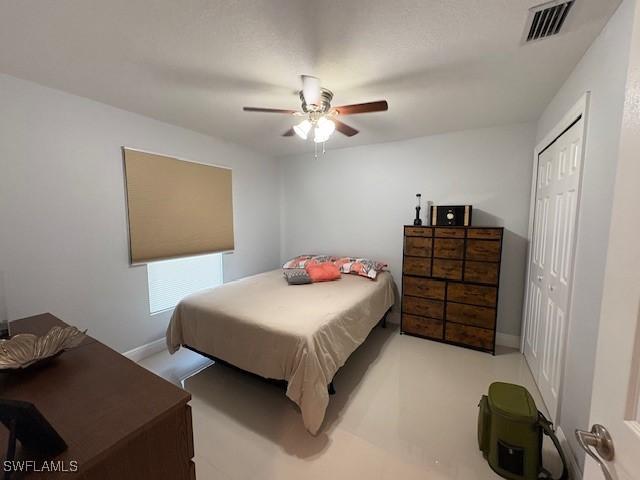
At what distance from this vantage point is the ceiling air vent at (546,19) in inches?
49.8

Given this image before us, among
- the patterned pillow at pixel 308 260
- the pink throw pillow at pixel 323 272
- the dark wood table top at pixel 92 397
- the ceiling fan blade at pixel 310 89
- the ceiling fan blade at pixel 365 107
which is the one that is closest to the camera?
the dark wood table top at pixel 92 397

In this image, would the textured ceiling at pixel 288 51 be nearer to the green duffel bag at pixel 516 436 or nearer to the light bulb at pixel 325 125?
the light bulb at pixel 325 125

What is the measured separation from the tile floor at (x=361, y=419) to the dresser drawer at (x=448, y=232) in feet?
4.15

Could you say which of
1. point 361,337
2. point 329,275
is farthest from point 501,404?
point 329,275

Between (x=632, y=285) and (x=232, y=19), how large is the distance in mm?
1867

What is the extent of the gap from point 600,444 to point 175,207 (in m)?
3.38

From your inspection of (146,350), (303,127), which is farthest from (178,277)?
(303,127)

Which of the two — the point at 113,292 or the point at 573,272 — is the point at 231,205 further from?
the point at 573,272

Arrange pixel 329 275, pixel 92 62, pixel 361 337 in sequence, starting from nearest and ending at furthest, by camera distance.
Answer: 1. pixel 92 62
2. pixel 361 337
3. pixel 329 275

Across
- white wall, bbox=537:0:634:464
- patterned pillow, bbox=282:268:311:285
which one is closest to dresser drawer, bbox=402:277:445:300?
patterned pillow, bbox=282:268:311:285

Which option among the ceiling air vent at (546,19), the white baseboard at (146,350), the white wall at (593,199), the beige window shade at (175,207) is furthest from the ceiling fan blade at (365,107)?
the white baseboard at (146,350)

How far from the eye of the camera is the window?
294cm

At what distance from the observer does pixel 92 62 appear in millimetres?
1761

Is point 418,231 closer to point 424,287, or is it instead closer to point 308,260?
point 424,287
